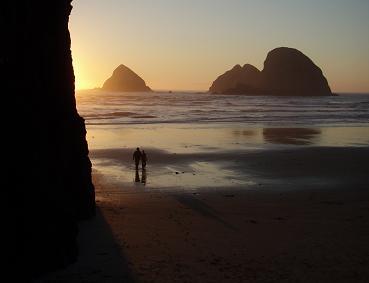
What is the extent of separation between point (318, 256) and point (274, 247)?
1184mm

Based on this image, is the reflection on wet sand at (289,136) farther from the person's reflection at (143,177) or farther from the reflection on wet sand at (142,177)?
the reflection on wet sand at (142,177)

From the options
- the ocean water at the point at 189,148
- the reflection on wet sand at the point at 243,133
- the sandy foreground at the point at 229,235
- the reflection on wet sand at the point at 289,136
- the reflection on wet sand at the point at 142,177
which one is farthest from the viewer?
the reflection on wet sand at the point at 243,133

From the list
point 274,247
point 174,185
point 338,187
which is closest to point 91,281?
point 274,247

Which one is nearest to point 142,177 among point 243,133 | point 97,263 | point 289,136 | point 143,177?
point 143,177

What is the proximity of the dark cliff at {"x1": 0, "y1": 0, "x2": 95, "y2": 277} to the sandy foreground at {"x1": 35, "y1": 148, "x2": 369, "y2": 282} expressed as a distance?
0.85 meters

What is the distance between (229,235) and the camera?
42.8 ft

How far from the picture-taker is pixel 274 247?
475 inches

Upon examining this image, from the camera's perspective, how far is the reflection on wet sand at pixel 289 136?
3656 centimetres

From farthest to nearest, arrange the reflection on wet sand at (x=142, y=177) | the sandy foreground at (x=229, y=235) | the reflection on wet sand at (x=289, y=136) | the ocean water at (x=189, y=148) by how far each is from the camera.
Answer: the reflection on wet sand at (x=289, y=136) < the ocean water at (x=189, y=148) < the reflection on wet sand at (x=142, y=177) < the sandy foreground at (x=229, y=235)

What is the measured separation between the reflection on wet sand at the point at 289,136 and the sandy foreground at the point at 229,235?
1562 cm

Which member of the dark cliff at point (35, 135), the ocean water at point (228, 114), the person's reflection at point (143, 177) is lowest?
the person's reflection at point (143, 177)

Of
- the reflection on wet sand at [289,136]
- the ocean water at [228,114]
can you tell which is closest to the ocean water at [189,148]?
the reflection on wet sand at [289,136]

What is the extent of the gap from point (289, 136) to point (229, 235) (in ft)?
94.7

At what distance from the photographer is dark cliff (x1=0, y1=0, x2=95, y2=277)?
8.77 metres
